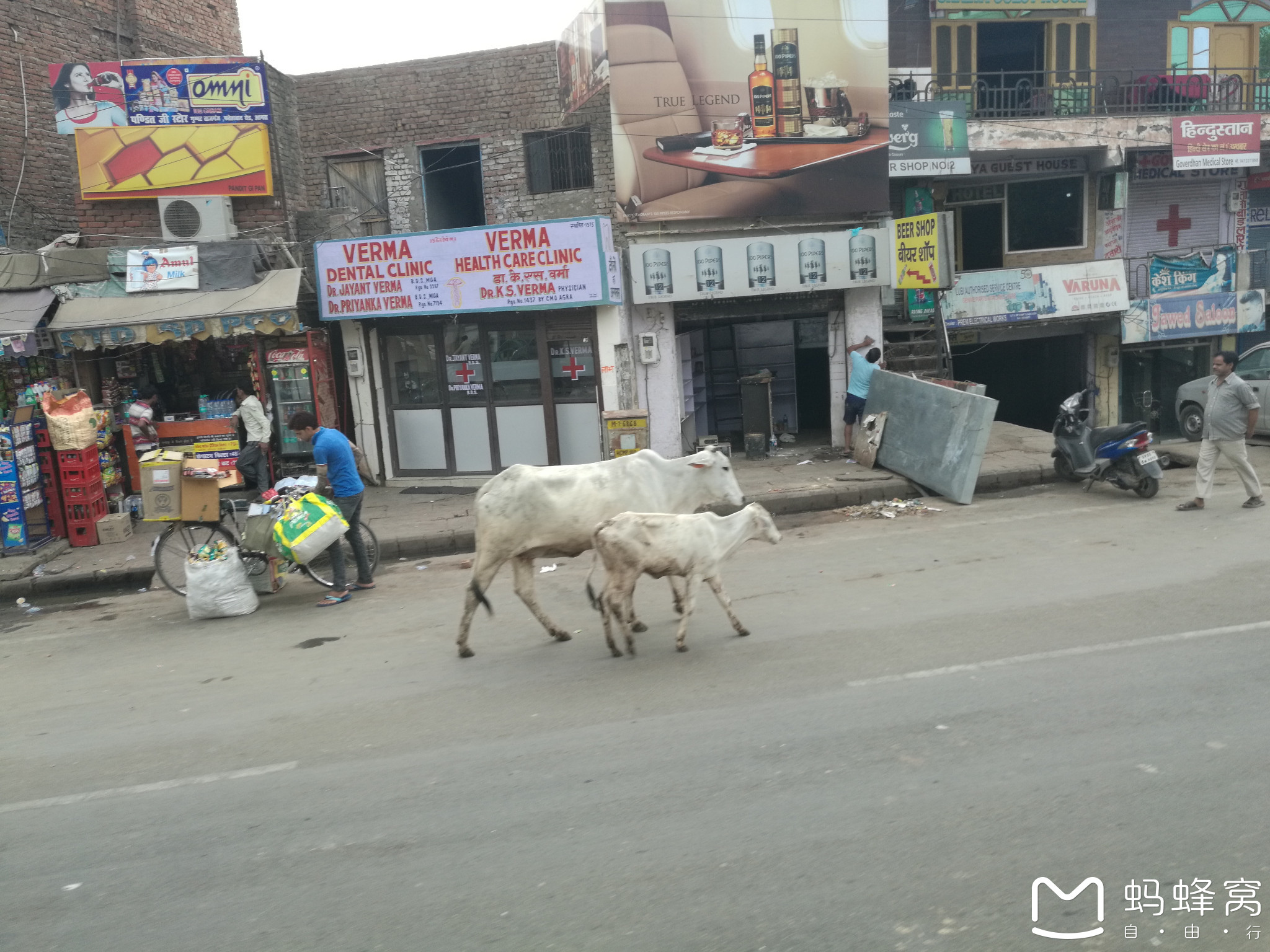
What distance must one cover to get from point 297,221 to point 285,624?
29.0ft

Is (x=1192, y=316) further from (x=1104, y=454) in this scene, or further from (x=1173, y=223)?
(x=1104, y=454)

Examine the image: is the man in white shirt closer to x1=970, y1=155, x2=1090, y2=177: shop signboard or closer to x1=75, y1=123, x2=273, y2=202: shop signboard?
x1=75, y1=123, x2=273, y2=202: shop signboard

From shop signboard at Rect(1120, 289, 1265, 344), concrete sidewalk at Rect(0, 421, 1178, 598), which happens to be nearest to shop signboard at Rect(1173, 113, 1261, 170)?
shop signboard at Rect(1120, 289, 1265, 344)

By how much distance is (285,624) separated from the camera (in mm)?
8594

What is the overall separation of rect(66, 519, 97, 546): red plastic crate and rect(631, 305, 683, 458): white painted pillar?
759 cm

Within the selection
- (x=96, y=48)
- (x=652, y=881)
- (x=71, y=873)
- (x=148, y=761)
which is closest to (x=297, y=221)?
(x=96, y=48)

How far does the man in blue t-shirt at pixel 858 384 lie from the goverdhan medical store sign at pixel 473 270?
361 cm

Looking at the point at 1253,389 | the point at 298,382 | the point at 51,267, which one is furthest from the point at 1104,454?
the point at 51,267

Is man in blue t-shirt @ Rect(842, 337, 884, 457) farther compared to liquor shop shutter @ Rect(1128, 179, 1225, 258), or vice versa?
liquor shop shutter @ Rect(1128, 179, 1225, 258)

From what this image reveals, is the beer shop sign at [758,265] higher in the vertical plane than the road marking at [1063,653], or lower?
higher

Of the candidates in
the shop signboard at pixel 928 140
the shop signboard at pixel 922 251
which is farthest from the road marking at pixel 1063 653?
the shop signboard at pixel 928 140

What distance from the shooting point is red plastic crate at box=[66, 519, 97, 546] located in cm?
1220

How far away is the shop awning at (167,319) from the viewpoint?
1303 cm

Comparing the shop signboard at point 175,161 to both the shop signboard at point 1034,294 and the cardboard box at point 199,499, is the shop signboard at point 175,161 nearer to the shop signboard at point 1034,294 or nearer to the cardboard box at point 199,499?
the cardboard box at point 199,499
